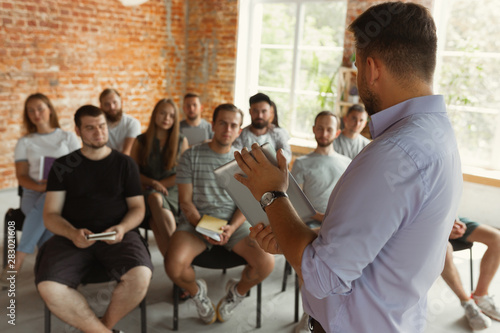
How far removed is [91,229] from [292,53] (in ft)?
15.4

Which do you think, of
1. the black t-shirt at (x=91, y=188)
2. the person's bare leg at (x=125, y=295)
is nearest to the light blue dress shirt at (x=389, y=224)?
the person's bare leg at (x=125, y=295)

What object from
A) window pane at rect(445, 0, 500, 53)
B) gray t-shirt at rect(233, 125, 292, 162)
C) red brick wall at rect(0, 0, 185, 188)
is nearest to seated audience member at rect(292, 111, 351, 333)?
gray t-shirt at rect(233, 125, 292, 162)

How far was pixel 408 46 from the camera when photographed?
99 centimetres

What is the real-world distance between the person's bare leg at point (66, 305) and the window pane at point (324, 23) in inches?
195

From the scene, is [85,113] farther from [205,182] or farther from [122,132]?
[122,132]

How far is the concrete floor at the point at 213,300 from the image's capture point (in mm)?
2730

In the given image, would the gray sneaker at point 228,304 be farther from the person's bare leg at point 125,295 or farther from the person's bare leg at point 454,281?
the person's bare leg at point 454,281

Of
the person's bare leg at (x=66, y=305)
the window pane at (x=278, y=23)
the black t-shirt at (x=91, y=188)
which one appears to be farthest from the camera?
the window pane at (x=278, y=23)

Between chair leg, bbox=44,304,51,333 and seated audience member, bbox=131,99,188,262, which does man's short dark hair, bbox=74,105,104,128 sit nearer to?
seated audience member, bbox=131,99,188,262

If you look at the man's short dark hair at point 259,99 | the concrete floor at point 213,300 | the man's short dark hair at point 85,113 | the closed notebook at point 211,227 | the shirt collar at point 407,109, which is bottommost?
the concrete floor at point 213,300

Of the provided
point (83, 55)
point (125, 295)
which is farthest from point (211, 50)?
point (125, 295)

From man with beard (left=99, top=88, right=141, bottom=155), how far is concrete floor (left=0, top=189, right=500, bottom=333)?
1306 millimetres

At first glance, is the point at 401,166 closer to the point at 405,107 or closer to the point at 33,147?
the point at 405,107

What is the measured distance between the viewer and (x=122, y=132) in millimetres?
4355
